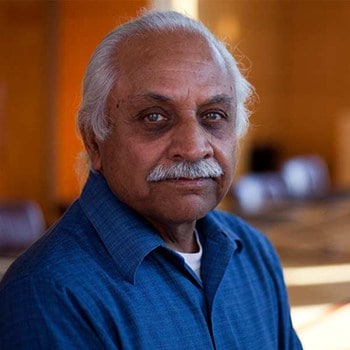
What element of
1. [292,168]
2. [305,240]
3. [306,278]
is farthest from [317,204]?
[306,278]

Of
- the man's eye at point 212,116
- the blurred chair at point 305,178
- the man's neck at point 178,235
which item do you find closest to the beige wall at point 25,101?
the blurred chair at point 305,178

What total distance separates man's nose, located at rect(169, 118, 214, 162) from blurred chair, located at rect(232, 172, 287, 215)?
3.73 m

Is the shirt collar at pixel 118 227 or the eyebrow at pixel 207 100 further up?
the eyebrow at pixel 207 100

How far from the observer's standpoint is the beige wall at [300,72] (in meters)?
11.2

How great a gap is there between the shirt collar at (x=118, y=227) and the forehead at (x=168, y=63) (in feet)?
0.65

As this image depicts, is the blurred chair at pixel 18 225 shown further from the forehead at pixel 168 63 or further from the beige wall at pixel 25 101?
→ the beige wall at pixel 25 101

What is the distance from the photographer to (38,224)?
413cm

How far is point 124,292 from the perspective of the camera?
1.42 meters

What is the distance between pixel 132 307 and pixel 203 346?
0.52ft

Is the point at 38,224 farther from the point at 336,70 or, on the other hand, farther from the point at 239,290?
the point at 336,70

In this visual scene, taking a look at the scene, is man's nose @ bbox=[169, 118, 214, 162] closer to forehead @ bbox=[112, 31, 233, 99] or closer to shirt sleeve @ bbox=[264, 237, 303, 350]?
forehead @ bbox=[112, 31, 233, 99]

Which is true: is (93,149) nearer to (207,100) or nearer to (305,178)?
(207,100)

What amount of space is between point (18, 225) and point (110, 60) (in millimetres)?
2671

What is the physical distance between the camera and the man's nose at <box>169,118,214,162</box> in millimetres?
1456
